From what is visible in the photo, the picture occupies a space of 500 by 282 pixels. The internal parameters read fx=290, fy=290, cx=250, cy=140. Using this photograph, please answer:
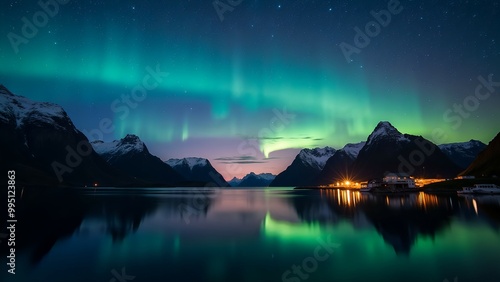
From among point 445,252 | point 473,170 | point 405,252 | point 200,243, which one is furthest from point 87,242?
point 473,170

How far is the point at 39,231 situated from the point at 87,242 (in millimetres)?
10369

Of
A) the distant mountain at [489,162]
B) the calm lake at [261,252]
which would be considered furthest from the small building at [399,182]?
the calm lake at [261,252]

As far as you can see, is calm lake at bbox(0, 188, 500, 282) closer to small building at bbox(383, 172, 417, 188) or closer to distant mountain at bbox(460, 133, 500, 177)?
small building at bbox(383, 172, 417, 188)

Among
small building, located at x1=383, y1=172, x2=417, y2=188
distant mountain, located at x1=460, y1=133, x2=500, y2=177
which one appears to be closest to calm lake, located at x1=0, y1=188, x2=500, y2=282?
small building, located at x1=383, y1=172, x2=417, y2=188

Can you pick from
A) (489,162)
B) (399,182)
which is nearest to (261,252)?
(399,182)

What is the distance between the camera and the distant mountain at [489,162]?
152 metres

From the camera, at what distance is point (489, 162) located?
164125mm

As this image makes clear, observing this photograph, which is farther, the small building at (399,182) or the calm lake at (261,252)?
the small building at (399,182)

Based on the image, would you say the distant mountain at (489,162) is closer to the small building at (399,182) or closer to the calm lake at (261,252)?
the small building at (399,182)

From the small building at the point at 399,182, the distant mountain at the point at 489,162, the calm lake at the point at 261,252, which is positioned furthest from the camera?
the small building at the point at 399,182

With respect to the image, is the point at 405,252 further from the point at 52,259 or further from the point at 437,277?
the point at 52,259

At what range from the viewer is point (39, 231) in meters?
37.8

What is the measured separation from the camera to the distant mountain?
152375 millimetres

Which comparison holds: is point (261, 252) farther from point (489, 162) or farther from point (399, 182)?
point (489, 162)
